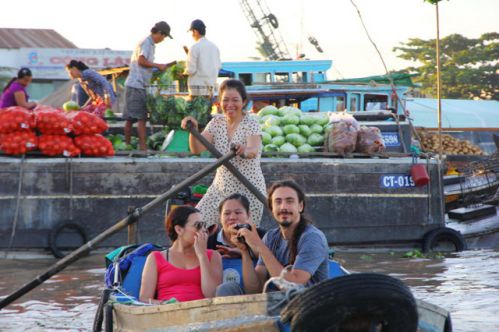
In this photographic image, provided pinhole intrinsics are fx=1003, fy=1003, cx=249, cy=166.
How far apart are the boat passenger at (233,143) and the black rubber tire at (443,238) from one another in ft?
15.5

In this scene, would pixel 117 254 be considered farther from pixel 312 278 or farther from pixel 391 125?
pixel 391 125

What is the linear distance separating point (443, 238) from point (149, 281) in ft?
22.9

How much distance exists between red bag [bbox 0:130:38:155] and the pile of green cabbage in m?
2.89

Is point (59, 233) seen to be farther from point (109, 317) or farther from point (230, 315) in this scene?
point (230, 315)

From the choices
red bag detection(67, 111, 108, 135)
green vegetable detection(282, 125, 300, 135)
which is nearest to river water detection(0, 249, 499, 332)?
red bag detection(67, 111, 108, 135)

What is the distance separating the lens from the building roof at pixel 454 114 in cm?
2872

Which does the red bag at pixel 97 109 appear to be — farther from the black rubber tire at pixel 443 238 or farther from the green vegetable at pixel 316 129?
the black rubber tire at pixel 443 238

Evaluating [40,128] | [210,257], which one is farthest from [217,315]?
[40,128]

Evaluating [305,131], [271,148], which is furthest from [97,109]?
[305,131]

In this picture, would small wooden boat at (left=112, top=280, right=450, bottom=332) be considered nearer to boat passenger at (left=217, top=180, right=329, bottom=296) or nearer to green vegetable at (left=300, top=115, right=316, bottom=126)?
boat passenger at (left=217, top=180, right=329, bottom=296)

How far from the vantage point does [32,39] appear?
52125mm

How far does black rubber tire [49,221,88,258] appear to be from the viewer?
11.8m

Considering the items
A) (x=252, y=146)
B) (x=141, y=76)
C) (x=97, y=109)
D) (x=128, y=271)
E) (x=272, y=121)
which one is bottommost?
(x=128, y=271)

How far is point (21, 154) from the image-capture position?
11.9 m
